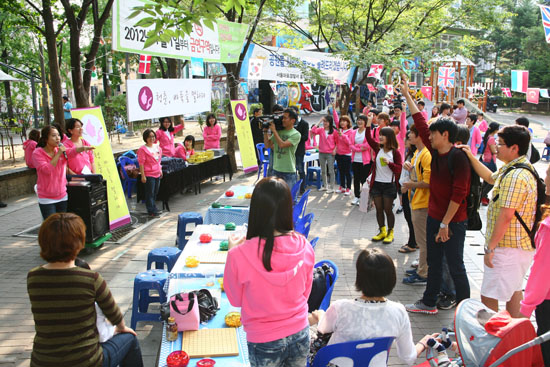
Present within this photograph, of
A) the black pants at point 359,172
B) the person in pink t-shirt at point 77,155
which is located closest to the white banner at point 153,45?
the person in pink t-shirt at point 77,155

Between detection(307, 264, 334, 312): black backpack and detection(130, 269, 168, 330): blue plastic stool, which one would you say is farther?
detection(130, 269, 168, 330): blue plastic stool

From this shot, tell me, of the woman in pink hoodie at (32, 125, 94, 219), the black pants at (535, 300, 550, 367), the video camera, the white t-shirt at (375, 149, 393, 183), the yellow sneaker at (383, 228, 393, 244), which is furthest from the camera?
the video camera

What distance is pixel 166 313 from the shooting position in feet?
9.68

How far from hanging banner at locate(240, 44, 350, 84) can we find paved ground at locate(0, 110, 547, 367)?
11.3 feet

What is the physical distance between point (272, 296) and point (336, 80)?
12.1 metres

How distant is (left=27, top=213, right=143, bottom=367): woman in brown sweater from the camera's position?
253 centimetres

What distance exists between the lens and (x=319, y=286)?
3.26 m

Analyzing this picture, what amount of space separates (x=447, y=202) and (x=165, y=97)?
213 inches

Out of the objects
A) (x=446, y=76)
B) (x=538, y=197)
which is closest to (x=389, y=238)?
(x=538, y=197)

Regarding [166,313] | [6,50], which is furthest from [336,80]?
[6,50]

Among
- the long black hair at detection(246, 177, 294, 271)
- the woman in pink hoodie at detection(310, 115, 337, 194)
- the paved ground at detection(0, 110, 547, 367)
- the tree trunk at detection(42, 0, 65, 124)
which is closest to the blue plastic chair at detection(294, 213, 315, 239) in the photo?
the paved ground at detection(0, 110, 547, 367)

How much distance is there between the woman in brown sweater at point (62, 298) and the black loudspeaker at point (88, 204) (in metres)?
3.74

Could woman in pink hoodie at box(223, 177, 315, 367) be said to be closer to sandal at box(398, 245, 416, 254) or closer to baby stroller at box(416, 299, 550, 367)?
baby stroller at box(416, 299, 550, 367)

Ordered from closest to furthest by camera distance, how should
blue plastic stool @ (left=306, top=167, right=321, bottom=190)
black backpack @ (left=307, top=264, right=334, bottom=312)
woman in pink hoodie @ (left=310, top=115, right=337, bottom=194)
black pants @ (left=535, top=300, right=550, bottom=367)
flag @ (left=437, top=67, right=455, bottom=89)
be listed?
1. black pants @ (left=535, top=300, right=550, bottom=367)
2. black backpack @ (left=307, top=264, right=334, bottom=312)
3. woman in pink hoodie @ (left=310, top=115, right=337, bottom=194)
4. blue plastic stool @ (left=306, top=167, right=321, bottom=190)
5. flag @ (left=437, top=67, right=455, bottom=89)
